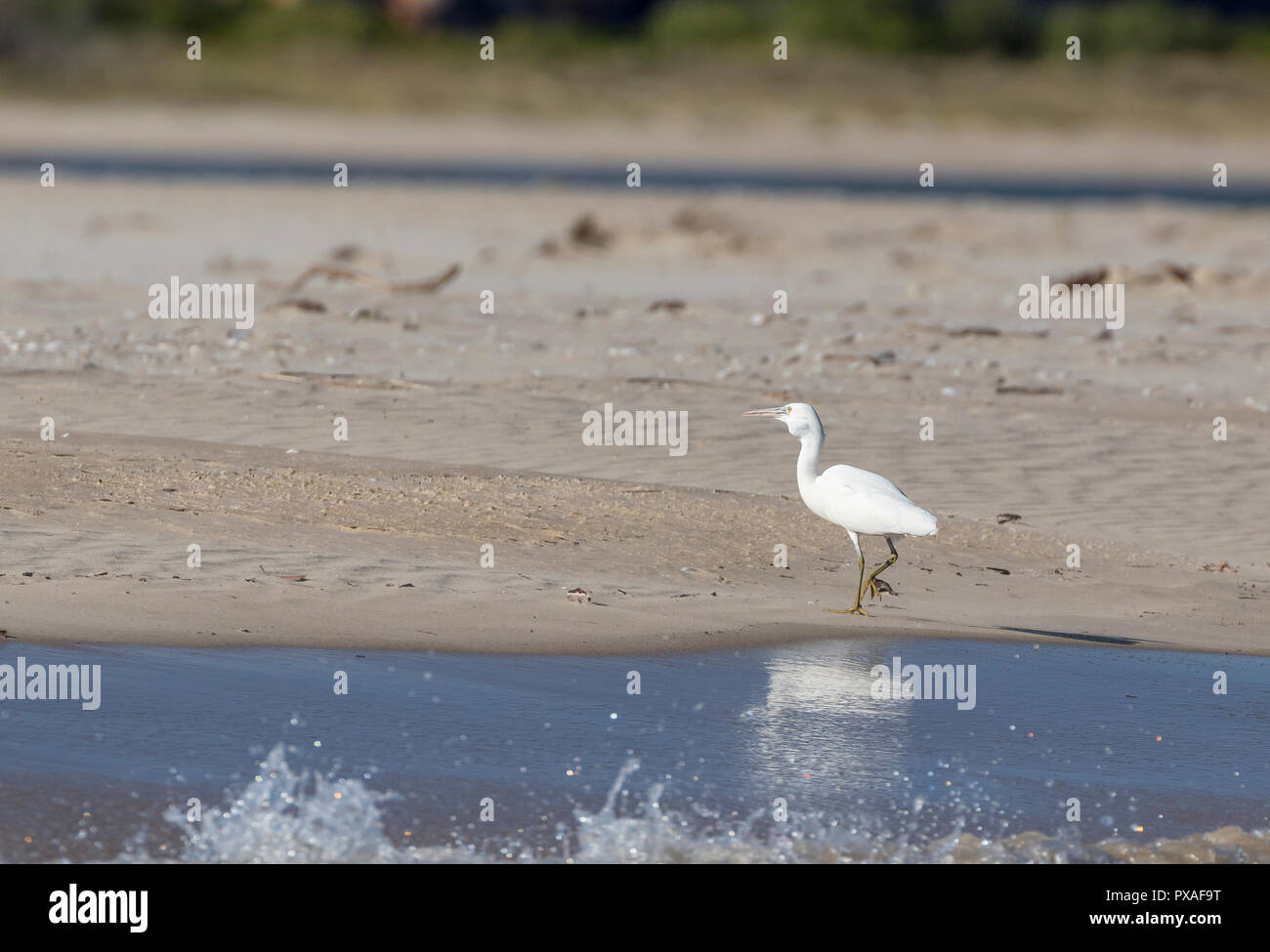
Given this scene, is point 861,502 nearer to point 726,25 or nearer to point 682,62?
point 682,62

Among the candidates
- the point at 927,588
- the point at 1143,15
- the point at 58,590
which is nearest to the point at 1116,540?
the point at 927,588

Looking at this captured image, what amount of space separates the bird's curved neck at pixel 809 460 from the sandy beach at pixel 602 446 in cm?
54

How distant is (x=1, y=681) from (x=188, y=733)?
2.74 ft

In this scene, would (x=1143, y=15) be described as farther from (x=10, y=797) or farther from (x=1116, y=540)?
(x=10, y=797)

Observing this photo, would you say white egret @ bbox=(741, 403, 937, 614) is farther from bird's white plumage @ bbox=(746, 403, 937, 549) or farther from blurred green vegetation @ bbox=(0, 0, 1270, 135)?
blurred green vegetation @ bbox=(0, 0, 1270, 135)

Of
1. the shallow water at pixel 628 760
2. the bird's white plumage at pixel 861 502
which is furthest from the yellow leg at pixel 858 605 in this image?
the shallow water at pixel 628 760

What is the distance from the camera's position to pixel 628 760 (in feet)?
21.6

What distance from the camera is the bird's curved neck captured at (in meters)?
8.73

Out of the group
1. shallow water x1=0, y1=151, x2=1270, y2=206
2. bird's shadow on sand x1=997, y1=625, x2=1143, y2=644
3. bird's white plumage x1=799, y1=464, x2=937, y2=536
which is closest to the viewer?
bird's white plumage x1=799, y1=464, x2=937, y2=536

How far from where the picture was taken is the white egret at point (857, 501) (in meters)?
8.41

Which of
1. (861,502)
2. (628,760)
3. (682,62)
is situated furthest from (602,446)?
(682,62)

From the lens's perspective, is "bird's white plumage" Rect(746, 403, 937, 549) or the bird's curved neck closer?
"bird's white plumage" Rect(746, 403, 937, 549)

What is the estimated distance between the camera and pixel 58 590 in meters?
8.21

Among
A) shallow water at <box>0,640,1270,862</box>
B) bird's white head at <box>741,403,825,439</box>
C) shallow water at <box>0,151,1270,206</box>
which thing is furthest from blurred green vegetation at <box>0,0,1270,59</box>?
shallow water at <box>0,640,1270,862</box>
